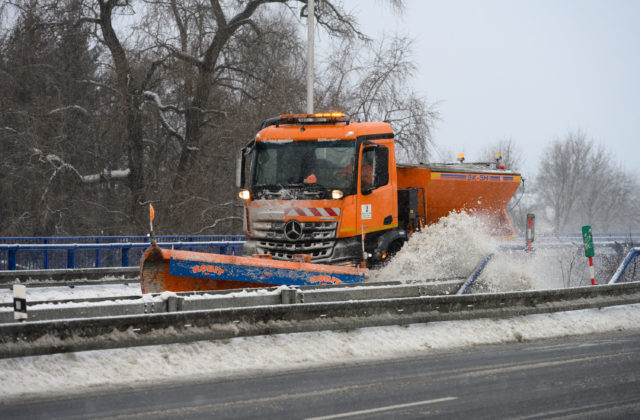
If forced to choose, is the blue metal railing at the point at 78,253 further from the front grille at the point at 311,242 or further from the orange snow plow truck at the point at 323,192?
the front grille at the point at 311,242

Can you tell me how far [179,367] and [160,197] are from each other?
21687 millimetres

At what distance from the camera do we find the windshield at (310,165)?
552 inches

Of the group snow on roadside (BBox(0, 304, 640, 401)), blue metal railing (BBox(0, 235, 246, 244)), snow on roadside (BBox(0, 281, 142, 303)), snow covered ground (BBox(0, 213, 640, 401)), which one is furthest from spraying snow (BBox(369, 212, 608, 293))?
blue metal railing (BBox(0, 235, 246, 244))

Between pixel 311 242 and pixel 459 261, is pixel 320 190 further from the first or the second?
pixel 459 261

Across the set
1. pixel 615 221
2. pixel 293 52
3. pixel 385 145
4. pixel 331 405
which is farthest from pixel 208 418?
pixel 615 221

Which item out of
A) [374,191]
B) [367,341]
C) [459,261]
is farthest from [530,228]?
[367,341]

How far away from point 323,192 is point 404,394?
22.6ft

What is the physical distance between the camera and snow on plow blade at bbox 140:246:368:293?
12.0 meters

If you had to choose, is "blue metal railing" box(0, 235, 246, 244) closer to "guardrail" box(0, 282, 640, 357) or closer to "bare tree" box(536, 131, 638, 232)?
"guardrail" box(0, 282, 640, 357)

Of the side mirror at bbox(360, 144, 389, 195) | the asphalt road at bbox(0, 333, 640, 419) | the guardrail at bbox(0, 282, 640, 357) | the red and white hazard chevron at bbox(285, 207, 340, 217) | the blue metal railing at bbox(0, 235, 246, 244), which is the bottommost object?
the asphalt road at bbox(0, 333, 640, 419)

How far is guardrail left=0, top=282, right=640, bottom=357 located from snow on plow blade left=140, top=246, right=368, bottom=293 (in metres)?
1.76

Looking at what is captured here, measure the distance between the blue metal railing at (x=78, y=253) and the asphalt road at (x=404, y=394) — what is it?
1221cm

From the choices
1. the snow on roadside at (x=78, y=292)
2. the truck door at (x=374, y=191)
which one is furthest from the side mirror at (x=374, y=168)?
the snow on roadside at (x=78, y=292)

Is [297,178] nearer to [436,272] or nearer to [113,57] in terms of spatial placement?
[436,272]
